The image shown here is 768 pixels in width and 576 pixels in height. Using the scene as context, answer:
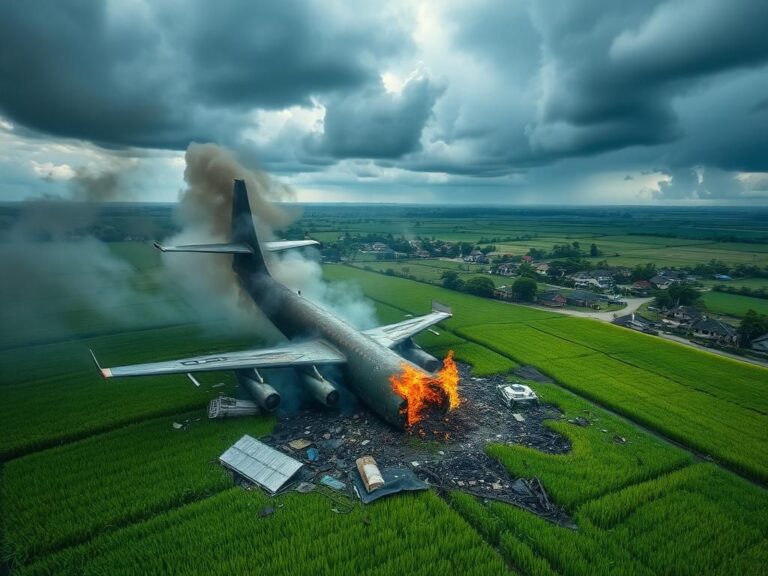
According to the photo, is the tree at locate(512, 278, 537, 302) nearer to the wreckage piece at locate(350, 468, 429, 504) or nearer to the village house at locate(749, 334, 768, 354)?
the village house at locate(749, 334, 768, 354)

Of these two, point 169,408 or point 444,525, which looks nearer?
point 444,525

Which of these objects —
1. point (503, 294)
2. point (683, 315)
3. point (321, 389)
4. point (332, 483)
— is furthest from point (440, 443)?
point (683, 315)

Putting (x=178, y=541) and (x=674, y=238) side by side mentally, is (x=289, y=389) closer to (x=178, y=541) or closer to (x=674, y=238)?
(x=178, y=541)

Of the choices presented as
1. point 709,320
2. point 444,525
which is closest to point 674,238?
point 709,320

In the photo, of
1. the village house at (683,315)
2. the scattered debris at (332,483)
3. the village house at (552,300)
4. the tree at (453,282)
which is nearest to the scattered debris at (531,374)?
the scattered debris at (332,483)

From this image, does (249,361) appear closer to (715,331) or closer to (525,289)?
(525,289)

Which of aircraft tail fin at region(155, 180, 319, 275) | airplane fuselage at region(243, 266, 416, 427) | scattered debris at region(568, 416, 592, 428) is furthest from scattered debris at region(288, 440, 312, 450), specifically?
aircraft tail fin at region(155, 180, 319, 275)
